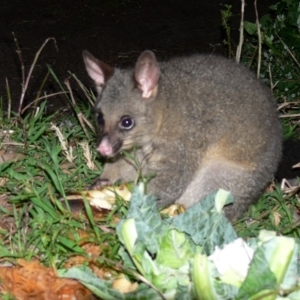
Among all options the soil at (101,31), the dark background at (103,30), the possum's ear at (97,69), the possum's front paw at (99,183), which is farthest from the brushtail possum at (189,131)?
the dark background at (103,30)

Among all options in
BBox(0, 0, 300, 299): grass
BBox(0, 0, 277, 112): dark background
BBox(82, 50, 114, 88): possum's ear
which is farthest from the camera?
BBox(0, 0, 277, 112): dark background

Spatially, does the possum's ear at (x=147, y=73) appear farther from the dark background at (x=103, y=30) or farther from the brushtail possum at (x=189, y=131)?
the dark background at (x=103, y=30)

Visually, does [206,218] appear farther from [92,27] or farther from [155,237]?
[92,27]

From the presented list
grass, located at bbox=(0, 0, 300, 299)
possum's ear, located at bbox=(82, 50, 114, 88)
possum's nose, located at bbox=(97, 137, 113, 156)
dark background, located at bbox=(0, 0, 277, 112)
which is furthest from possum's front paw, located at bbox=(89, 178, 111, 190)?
dark background, located at bbox=(0, 0, 277, 112)

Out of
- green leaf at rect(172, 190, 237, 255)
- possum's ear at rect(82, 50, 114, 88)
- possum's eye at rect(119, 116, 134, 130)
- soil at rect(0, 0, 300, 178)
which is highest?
possum's ear at rect(82, 50, 114, 88)

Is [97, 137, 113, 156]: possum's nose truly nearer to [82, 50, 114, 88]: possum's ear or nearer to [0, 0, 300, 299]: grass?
[0, 0, 300, 299]: grass

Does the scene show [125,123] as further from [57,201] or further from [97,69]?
[57,201]

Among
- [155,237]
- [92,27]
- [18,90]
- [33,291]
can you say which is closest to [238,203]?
[155,237]
